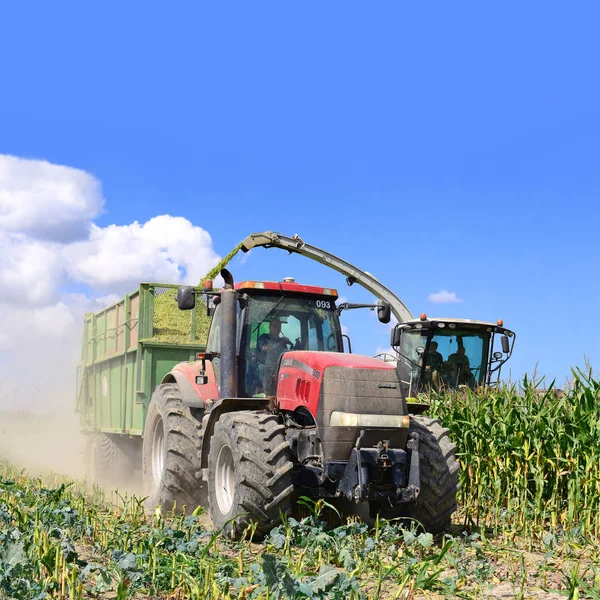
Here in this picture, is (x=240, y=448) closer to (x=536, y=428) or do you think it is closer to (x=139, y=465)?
(x=536, y=428)

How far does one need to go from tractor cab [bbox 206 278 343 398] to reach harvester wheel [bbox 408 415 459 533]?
1416mm

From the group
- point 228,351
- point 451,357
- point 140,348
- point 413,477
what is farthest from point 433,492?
point 451,357

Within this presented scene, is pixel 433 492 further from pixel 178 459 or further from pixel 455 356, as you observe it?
pixel 455 356

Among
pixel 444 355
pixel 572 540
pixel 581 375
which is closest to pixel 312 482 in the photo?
pixel 572 540

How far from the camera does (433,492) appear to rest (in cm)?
660

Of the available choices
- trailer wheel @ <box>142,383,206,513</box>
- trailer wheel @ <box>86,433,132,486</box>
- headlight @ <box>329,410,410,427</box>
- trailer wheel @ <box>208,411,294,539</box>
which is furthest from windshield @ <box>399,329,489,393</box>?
trailer wheel @ <box>208,411,294,539</box>

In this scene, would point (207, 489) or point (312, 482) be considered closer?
point (312, 482)

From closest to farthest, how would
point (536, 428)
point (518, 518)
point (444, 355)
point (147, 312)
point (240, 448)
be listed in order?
point (240, 448) → point (518, 518) → point (536, 428) → point (147, 312) → point (444, 355)

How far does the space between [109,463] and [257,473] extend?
6347 mm

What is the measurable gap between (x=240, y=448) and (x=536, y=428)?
3.37 metres

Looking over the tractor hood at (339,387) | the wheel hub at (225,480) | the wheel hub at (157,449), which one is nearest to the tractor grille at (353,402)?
the tractor hood at (339,387)

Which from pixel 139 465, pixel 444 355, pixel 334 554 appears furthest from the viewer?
pixel 444 355

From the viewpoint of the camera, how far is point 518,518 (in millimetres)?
7395

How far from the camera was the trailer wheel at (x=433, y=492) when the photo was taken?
660cm
